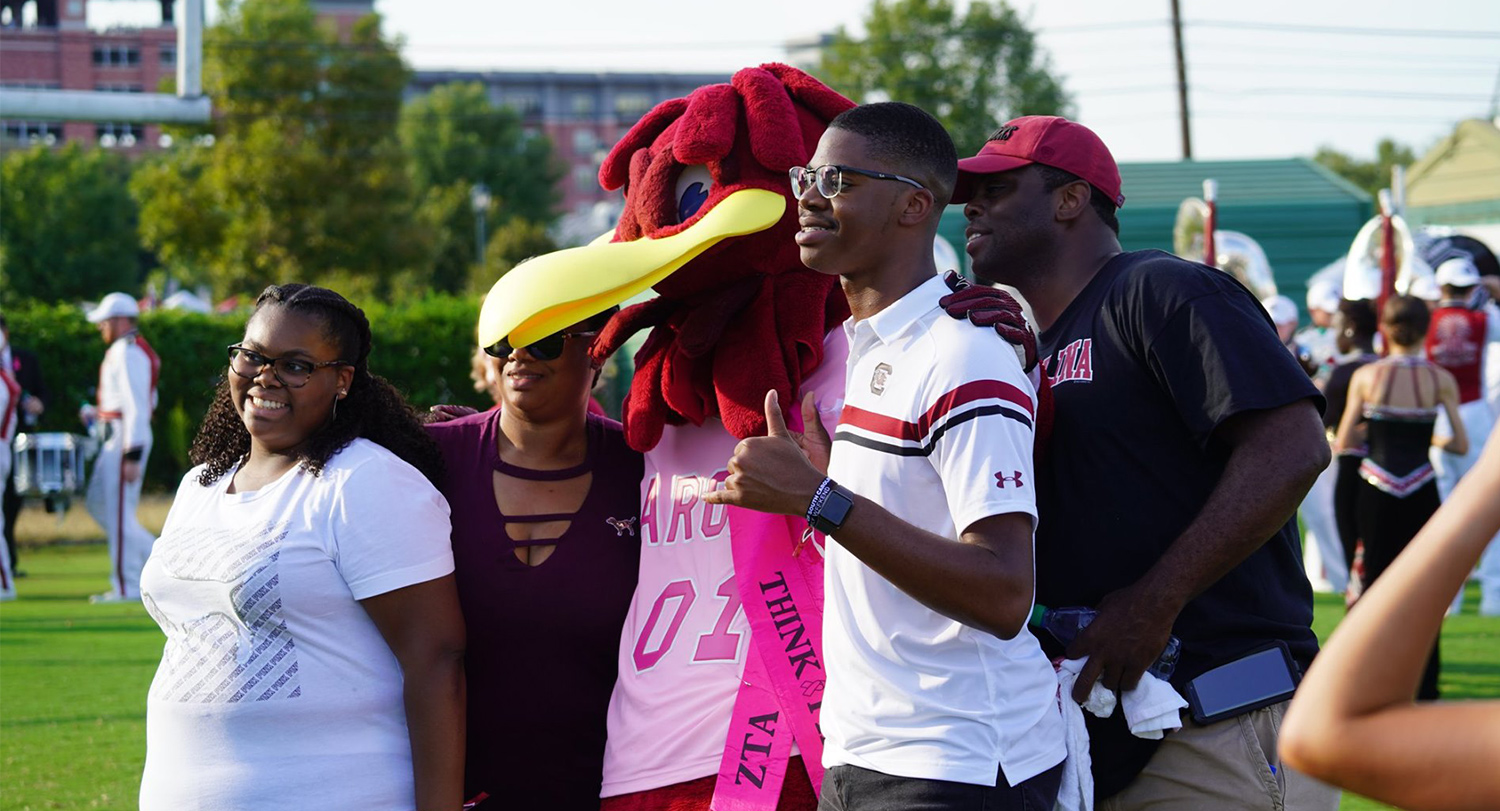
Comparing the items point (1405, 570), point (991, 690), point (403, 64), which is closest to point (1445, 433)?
point (991, 690)

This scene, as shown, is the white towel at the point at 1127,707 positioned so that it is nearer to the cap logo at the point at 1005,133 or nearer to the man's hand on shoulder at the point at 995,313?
the man's hand on shoulder at the point at 995,313

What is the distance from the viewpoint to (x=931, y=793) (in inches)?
97.3

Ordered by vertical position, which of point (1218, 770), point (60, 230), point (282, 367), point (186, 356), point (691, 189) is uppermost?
point (691, 189)

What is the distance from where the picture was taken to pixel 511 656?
11.1ft

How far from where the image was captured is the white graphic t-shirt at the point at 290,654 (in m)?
3.10

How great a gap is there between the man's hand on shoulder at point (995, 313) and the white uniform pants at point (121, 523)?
11213 mm

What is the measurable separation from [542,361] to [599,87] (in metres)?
122

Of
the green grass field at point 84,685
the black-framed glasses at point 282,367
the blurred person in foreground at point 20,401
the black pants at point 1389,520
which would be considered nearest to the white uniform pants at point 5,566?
the green grass field at point 84,685

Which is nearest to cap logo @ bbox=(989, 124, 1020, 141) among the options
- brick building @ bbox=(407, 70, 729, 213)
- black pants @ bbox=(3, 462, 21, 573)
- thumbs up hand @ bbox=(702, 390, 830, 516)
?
thumbs up hand @ bbox=(702, 390, 830, 516)

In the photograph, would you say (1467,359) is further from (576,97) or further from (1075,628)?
(576,97)

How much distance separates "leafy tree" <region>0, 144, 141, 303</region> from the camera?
4975 centimetres

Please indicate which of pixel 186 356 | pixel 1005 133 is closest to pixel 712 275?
pixel 1005 133

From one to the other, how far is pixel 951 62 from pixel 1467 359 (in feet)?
143

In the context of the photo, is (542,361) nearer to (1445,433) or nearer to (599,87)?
(1445,433)
